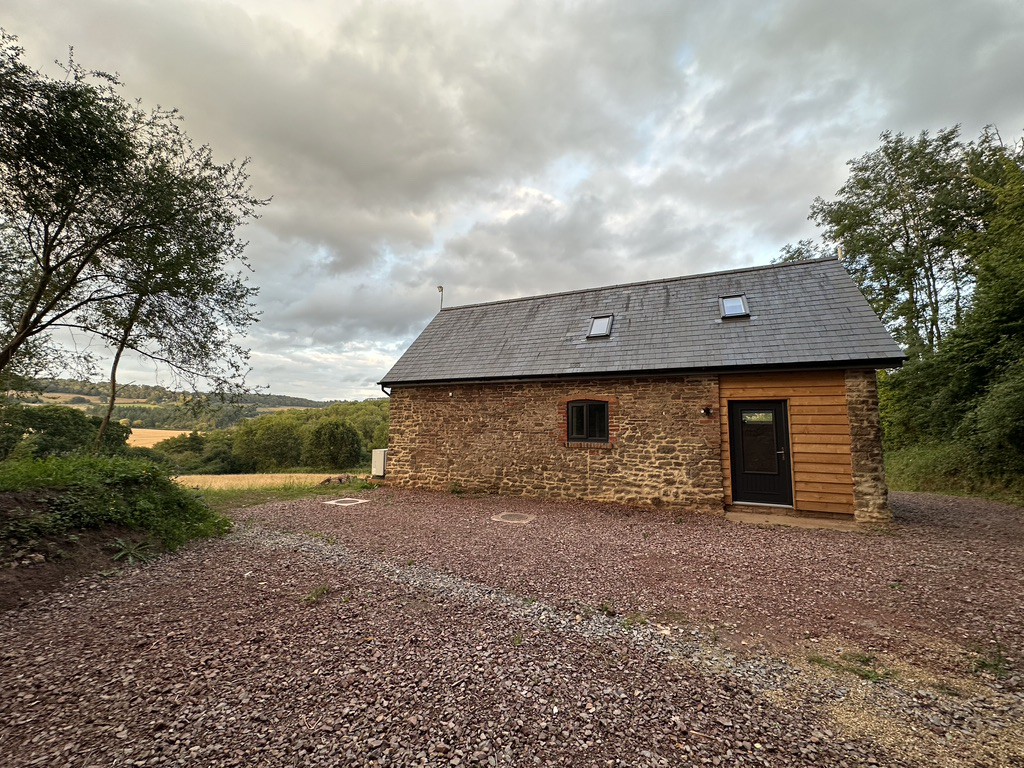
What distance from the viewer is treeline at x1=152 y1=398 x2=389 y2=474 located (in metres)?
30.0

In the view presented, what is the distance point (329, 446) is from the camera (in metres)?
29.8

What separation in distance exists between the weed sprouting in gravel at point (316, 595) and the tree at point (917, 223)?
758 inches

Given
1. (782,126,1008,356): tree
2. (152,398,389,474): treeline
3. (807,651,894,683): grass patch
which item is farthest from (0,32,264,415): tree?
(152,398,389,474): treeline

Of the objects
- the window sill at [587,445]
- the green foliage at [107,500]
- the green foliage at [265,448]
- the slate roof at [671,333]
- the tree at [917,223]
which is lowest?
the green foliage at [265,448]

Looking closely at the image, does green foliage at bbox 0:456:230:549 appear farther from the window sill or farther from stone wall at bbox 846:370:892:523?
stone wall at bbox 846:370:892:523

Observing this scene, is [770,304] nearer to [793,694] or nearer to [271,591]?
[793,694]

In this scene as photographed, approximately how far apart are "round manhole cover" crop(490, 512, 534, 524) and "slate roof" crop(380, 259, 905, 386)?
332 centimetres

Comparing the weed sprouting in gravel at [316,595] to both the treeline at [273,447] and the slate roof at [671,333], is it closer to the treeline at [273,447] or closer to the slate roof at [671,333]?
the slate roof at [671,333]

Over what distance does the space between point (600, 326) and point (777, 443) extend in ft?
15.8

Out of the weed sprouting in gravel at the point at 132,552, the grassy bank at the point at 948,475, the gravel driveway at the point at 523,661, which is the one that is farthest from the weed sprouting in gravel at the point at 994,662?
the grassy bank at the point at 948,475

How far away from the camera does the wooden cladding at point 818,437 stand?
7266 mm

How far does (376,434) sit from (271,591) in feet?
115

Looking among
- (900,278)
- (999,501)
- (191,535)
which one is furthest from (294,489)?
(900,278)

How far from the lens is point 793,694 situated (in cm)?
256
